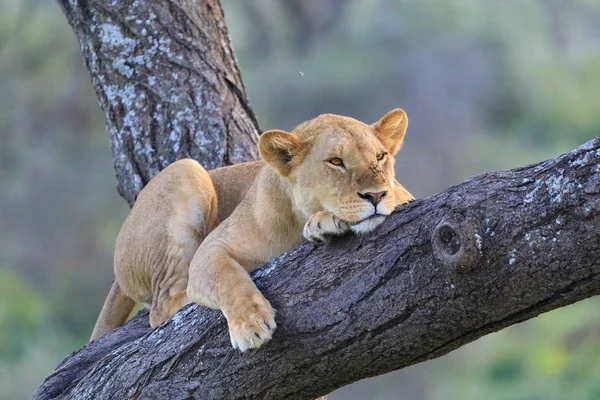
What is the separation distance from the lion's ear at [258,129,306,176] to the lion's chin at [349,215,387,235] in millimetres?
710

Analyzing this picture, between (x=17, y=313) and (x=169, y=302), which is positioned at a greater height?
(x=169, y=302)

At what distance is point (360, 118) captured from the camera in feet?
53.6

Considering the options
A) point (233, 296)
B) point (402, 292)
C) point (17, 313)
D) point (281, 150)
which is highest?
point (281, 150)

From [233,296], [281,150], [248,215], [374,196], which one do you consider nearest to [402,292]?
[374,196]

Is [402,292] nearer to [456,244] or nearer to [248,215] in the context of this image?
[456,244]

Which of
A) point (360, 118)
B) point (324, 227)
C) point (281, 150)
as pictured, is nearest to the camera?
point (324, 227)

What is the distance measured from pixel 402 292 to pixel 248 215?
1.39 meters

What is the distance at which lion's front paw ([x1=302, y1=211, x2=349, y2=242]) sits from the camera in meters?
3.66

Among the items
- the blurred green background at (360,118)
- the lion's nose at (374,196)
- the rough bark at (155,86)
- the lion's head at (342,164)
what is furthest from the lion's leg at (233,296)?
the blurred green background at (360,118)

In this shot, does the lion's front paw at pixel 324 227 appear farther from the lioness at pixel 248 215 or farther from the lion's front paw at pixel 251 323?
the lion's front paw at pixel 251 323

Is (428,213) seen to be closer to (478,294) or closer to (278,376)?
(478,294)

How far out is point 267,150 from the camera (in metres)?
4.21

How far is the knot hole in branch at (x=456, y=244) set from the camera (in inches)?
118

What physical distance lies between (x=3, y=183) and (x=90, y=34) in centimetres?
1130
